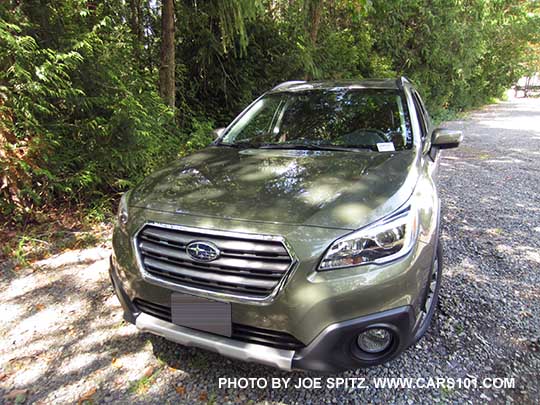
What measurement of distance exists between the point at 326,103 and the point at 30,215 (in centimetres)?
319

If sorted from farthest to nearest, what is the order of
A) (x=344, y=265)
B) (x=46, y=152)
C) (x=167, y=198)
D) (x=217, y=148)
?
(x=46, y=152) < (x=217, y=148) < (x=167, y=198) < (x=344, y=265)

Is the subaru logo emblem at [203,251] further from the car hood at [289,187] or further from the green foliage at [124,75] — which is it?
the green foliage at [124,75]

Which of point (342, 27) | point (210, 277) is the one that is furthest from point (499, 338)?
point (342, 27)

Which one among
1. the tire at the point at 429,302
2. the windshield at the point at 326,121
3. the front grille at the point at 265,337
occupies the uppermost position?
the windshield at the point at 326,121

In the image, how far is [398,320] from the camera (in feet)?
5.24

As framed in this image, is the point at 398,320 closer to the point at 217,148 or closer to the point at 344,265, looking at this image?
the point at 344,265

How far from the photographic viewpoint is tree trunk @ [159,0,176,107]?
4.93 metres

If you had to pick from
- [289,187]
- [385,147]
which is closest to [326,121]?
[385,147]

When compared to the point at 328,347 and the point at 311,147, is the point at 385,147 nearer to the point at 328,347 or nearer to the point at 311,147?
the point at 311,147

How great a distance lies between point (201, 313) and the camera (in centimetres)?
171

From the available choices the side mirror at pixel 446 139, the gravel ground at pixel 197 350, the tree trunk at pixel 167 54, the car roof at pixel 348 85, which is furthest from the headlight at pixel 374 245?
the tree trunk at pixel 167 54

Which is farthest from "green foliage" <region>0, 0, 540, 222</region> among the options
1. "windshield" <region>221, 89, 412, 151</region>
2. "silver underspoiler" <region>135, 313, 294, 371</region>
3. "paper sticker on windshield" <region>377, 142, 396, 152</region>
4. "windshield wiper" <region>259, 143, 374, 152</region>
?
"paper sticker on windshield" <region>377, 142, 396, 152</region>

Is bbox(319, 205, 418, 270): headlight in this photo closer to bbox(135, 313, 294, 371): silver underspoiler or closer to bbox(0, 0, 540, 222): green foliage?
bbox(135, 313, 294, 371): silver underspoiler

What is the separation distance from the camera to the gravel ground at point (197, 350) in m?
1.92
